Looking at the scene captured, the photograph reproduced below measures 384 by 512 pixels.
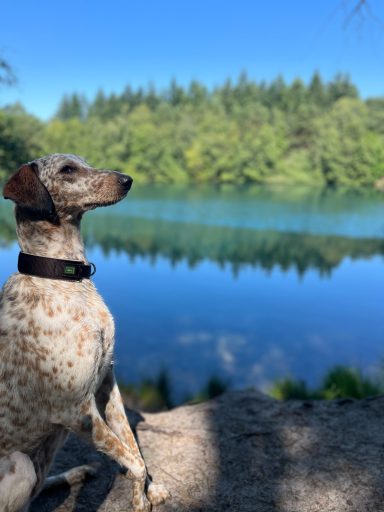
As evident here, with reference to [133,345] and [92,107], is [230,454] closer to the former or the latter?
[133,345]

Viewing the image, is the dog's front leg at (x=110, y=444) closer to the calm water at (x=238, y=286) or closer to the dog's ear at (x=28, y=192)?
the dog's ear at (x=28, y=192)

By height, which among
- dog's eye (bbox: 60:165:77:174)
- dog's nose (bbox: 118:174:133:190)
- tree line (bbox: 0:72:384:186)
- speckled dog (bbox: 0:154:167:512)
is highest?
tree line (bbox: 0:72:384:186)

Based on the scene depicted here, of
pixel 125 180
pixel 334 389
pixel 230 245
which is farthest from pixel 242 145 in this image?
pixel 125 180

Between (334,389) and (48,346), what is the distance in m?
5.55

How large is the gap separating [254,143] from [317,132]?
9.81 meters

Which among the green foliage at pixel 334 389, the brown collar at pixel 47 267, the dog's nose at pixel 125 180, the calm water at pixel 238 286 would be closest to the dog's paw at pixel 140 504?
the brown collar at pixel 47 267

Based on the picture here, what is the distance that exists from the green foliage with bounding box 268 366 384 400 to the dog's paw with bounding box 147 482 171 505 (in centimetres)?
383

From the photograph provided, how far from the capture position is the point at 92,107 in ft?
351

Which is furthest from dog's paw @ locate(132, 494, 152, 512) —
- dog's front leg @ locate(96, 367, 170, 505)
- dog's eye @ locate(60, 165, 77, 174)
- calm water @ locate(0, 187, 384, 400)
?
calm water @ locate(0, 187, 384, 400)

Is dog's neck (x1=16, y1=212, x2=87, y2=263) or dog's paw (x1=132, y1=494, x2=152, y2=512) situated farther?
dog's paw (x1=132, y1=494, x2=152, y2=512)

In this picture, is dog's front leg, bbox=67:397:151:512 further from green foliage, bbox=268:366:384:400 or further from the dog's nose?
green foliage, bbox=268:366:384:400

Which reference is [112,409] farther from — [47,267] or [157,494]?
[47,267]

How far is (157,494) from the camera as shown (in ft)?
9.99

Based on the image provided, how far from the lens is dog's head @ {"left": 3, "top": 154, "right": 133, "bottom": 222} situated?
2508 millimetres
